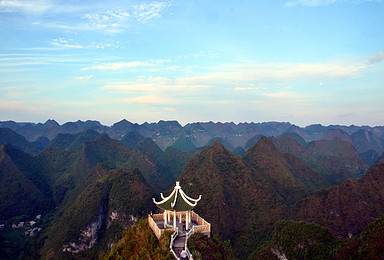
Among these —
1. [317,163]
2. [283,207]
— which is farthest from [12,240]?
[317,163]

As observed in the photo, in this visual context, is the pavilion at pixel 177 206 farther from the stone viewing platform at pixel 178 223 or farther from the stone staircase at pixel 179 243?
the stone staircase at pixel 179 243

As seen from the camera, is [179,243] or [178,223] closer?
[179,243]

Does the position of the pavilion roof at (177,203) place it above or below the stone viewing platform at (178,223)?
above

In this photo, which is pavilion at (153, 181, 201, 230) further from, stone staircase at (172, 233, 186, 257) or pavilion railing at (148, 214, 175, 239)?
stone staircase at (172, 233, 186, 257)

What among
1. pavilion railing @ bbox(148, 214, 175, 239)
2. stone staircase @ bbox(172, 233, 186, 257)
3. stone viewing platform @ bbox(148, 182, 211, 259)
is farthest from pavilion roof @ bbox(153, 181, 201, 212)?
stone staircase @ bbox(172, 233, 186, 257)

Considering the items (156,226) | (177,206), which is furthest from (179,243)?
(177,206)

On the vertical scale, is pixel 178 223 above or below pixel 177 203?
below

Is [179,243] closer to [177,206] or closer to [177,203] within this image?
[177,206]

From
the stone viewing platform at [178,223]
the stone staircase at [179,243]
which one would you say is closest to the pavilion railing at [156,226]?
the stone viewing platform at [178,223]

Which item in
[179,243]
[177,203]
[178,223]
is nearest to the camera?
[179,243]
